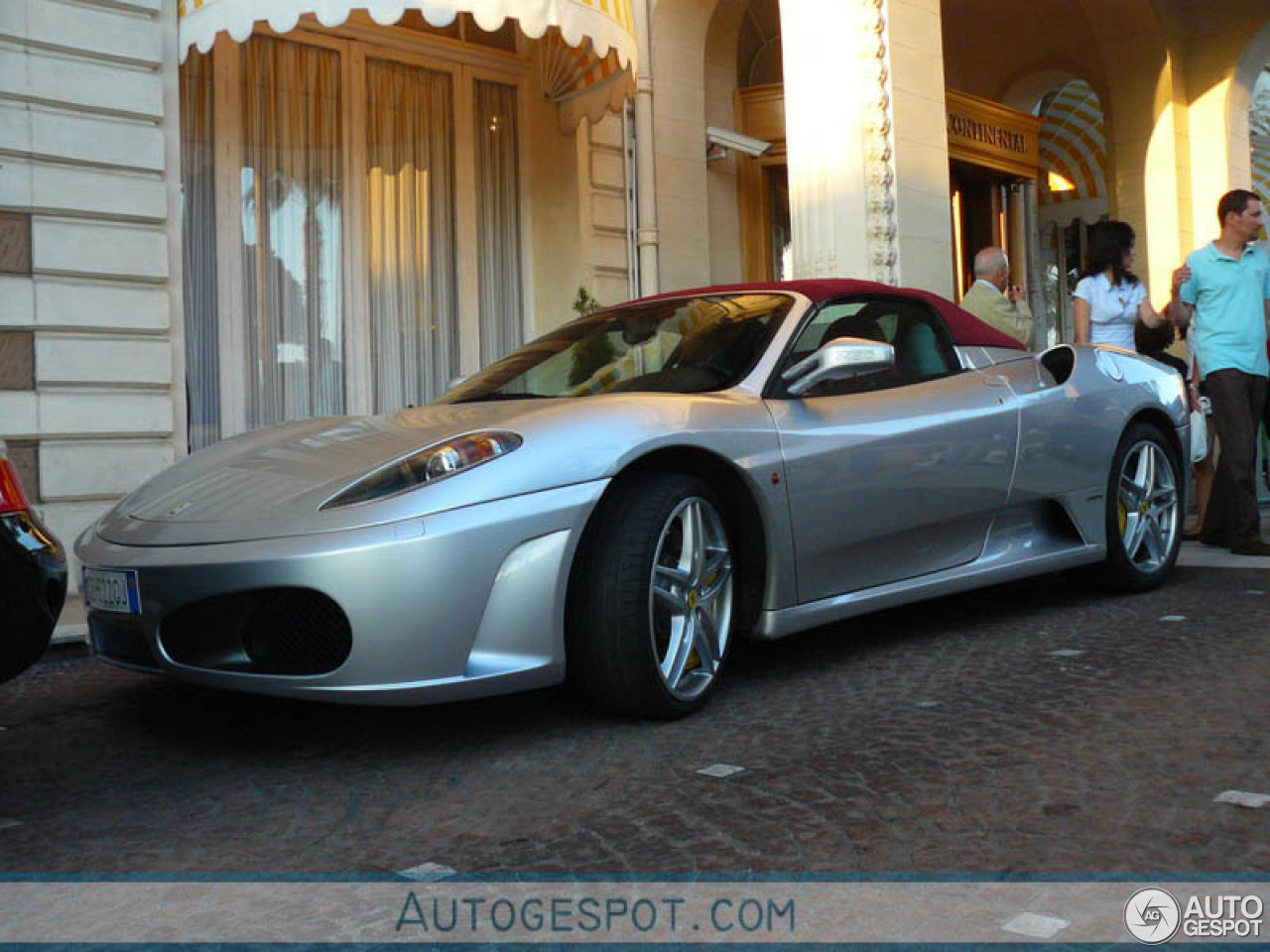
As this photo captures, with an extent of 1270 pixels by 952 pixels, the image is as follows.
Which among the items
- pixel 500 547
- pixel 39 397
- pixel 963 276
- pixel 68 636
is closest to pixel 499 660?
pixel 500 547

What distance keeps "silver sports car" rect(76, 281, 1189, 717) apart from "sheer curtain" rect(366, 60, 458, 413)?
5.50 metres

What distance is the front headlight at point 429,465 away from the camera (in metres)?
3.16

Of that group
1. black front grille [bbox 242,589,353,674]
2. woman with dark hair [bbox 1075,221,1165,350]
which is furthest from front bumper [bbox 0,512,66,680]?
woman with dark hair [bbox 1075,221,1165,350]

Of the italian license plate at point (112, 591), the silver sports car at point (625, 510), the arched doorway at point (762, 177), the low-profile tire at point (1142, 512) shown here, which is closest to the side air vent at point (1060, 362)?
the silver sports car at point (625, 510)

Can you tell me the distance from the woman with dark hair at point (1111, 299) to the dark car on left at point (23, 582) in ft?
18.4

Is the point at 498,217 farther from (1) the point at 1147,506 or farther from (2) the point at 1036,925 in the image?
(2) the point at 1036,925

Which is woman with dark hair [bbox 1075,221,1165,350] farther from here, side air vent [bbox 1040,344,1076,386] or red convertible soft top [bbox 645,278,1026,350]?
red convertible soft top [bbox 645,278,1026,350]

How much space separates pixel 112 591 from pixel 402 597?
0.85 m

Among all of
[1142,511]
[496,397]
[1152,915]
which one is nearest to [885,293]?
[496,397]

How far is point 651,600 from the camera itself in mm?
3336

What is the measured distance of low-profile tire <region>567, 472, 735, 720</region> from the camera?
3.29 m

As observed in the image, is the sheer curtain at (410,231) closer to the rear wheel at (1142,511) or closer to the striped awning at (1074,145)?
the rear wheel at (1142,511)

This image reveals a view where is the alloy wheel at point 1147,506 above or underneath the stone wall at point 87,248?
underneath

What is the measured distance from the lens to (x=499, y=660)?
3139mm
